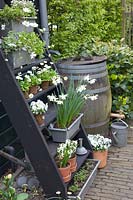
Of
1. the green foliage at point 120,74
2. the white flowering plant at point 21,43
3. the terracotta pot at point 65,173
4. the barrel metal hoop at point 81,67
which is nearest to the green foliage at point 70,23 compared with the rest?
the green foliage at point 120,74

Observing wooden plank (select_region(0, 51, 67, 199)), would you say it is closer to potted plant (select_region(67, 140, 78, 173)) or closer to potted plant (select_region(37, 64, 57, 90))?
potted plant (select_region(67, 140, 78, 173))

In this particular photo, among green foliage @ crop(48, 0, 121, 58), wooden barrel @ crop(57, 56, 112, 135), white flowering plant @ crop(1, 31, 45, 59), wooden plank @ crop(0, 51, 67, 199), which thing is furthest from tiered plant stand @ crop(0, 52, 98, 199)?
green foliage @ crop(48, 0, 121, 58)

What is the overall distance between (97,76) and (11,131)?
96cm

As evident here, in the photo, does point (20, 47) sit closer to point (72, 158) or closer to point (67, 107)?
point (67, 107)

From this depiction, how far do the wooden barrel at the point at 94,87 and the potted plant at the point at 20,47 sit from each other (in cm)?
66

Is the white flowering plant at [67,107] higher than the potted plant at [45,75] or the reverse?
the reverse

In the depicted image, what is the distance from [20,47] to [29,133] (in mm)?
598

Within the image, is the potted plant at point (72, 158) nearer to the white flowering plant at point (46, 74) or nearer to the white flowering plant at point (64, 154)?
the white flowering plant at point (64, 154)

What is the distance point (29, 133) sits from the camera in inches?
80.0

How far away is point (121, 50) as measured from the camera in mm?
3812

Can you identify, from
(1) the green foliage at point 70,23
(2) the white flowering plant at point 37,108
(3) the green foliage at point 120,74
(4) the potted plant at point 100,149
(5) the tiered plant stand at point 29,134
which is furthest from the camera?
(1) the green foliage at point 70,23

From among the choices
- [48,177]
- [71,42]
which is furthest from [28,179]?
[71,42]

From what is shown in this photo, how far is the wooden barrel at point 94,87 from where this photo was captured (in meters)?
2.86

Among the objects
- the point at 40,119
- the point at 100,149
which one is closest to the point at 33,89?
the point at 40,119
